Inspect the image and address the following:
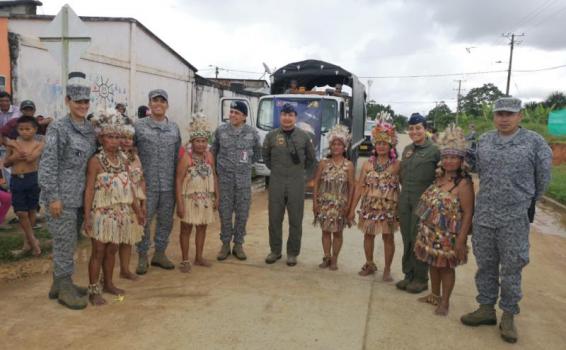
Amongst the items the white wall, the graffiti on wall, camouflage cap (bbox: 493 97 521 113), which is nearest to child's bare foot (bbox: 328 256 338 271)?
camouflage cap (bbox: 493 97 521 113)

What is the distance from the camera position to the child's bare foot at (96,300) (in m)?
4.04

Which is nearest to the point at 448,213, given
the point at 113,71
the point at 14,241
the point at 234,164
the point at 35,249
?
the point at 234,164

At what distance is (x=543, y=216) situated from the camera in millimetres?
10188

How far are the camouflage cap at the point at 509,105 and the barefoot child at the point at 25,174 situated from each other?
16.1ft

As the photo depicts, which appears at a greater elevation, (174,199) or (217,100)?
(217,100)

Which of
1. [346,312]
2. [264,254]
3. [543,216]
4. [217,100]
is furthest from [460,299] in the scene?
[217,100]

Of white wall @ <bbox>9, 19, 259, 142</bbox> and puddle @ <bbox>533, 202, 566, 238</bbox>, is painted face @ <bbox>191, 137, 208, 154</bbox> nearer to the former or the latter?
white wall @ <bbox>9, 19, 259, 142</bbox>

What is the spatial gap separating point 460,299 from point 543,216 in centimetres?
688

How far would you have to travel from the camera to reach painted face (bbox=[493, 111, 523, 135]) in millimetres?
3684

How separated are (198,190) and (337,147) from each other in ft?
5.20

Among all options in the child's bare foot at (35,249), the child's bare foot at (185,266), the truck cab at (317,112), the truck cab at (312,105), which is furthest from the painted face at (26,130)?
the truck cab at (317,112)

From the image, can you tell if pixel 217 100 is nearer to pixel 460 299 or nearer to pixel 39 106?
pixel 39 106

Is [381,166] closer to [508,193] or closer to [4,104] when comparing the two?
[508,193]

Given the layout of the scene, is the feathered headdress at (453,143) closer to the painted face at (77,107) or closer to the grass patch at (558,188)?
the painted face at (77,107)
